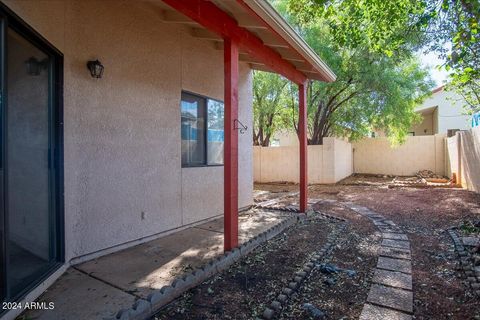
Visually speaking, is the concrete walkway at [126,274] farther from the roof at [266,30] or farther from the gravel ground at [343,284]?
the roof at [266,30]

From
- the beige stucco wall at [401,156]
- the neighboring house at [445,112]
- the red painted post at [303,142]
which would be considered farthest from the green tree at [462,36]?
the neighboring house at [445,112]

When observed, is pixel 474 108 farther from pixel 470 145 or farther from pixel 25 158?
pixel 25 158

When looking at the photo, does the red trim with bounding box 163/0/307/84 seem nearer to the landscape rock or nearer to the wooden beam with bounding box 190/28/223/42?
the wooden beam with bounding box 190/28/223/42

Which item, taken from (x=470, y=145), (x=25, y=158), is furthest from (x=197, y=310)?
(x=470, y=145)

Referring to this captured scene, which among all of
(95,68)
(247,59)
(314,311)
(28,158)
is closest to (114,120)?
(95,68)

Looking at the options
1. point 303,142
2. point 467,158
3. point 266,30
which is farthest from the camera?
point 467,158

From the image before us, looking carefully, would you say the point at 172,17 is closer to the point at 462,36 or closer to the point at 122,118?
the point at 122,118

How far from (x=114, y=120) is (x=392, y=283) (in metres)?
3.68

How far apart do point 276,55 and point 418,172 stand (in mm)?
12756

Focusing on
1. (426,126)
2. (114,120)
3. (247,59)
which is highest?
(426,126)

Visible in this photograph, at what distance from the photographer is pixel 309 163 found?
39.1 feet

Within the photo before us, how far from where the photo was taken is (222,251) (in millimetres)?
3705

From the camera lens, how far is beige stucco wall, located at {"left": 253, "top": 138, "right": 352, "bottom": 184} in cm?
1161

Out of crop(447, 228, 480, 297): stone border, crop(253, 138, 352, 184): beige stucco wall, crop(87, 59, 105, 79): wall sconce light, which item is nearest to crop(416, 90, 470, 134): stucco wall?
crop(253, 138, 352, 184): beige stucco wall
